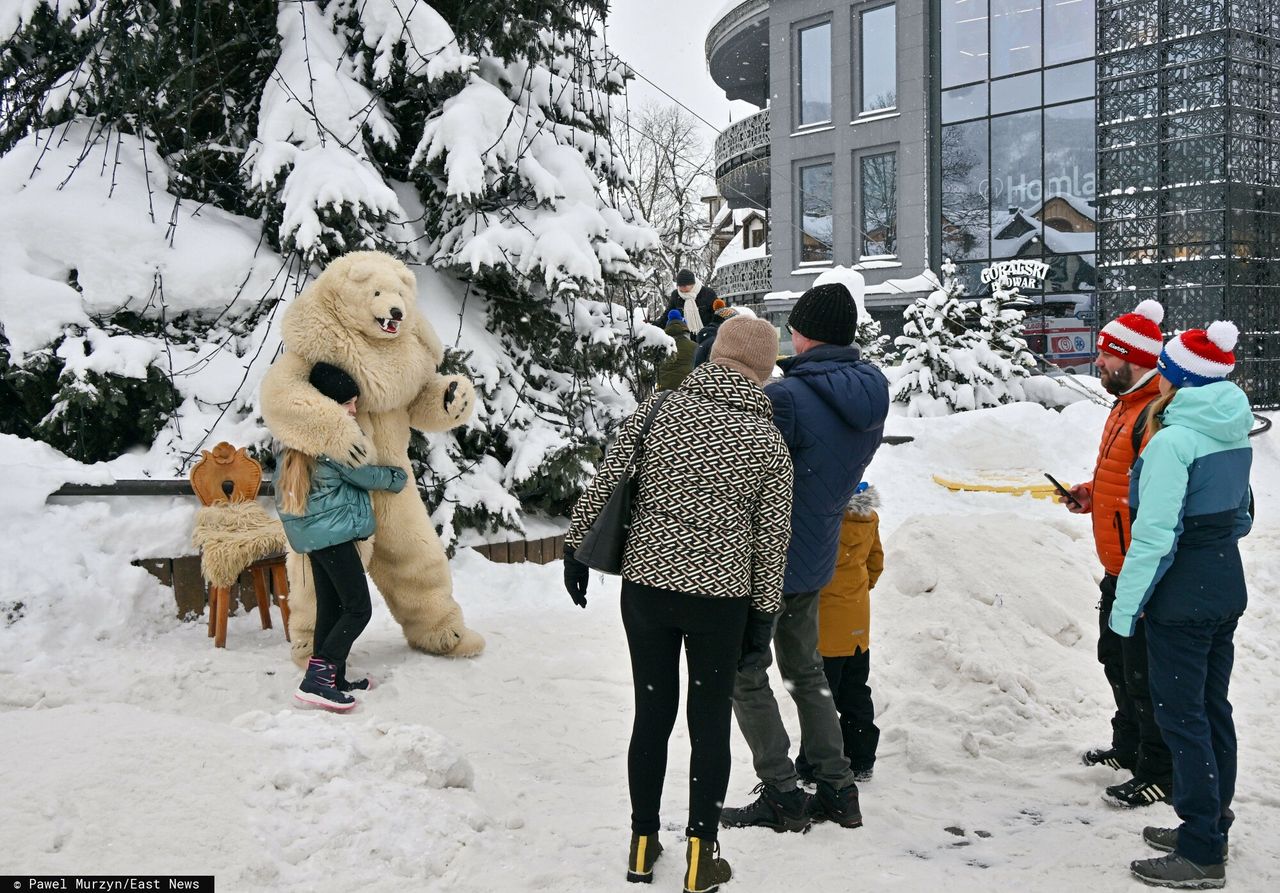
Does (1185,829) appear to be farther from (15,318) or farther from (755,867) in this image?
(15,318)

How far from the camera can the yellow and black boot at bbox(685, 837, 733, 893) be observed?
10.2 ft

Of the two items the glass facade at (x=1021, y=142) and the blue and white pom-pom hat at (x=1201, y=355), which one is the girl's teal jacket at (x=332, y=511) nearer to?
the blue and white pom-pom hat at (x=1201, y=355)

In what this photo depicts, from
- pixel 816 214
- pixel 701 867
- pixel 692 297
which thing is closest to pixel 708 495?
pixel 701 867

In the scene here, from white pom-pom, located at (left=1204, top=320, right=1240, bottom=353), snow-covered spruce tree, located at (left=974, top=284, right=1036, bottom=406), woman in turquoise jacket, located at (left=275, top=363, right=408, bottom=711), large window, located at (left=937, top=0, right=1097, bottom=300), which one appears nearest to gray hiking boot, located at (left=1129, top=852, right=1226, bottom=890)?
white pom-pom, located at (left=1204, top=320, right=1240, bottom=353)

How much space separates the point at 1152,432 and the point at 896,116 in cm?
2083

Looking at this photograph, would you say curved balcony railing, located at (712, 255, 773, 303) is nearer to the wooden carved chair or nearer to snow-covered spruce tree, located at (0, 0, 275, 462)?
snow-covered spruce tree, located at (0, 0, 275, 462)

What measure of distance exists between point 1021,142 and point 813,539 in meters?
20.7

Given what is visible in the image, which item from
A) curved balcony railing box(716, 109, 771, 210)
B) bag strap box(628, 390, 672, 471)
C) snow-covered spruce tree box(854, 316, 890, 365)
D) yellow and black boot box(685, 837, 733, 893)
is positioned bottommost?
yellow and black boot box(685, 837, 733, 893)

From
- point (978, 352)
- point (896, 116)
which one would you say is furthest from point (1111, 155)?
point (896, 116)

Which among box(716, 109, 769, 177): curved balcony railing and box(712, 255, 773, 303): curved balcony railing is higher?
box(716, 109, 769, 177): curved balcony railing

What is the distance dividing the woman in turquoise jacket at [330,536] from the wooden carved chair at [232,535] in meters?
0.80

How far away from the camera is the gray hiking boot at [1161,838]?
3496mm

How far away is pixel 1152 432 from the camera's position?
12.2 feet

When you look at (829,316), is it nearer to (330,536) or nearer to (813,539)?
(813,539)
